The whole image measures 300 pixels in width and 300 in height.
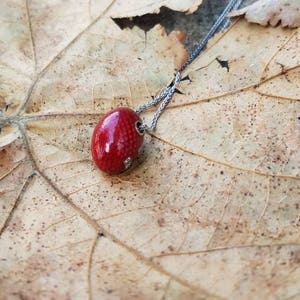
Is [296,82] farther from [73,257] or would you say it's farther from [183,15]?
[73,257]

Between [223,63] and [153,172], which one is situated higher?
[223,63]

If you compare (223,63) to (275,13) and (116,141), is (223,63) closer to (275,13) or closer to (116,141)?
(275,13)

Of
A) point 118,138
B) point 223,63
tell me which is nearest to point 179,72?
point 223,63

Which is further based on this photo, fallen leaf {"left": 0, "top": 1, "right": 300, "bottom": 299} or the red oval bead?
the red oval bead

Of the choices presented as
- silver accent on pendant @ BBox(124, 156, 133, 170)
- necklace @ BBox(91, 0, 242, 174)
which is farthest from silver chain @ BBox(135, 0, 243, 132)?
silver accent on pendant @ BBox(124, 156, 133, 170)

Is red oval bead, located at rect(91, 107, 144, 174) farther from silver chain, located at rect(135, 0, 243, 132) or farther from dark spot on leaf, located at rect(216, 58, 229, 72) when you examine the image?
dark spot on leaf, located at rect(216, 58, 229, 72)

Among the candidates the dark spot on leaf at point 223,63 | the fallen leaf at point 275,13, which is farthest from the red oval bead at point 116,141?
the fallen leaf at point 275,13

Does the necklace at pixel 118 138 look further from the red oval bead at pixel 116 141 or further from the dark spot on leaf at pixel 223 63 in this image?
the dark spot on leaf at pixel 223 63
